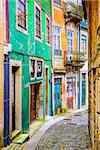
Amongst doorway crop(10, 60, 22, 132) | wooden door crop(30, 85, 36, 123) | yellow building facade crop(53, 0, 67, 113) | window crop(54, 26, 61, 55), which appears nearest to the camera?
doorway crop(10, 60, 22, 132)

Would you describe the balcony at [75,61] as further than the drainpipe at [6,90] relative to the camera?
Yes

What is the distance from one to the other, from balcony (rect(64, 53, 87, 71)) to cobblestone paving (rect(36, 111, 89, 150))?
5541 millimetres

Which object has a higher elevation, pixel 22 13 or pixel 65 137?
pixel 22 13

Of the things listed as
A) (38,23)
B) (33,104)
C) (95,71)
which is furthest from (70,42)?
(95,71)

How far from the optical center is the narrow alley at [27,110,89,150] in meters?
10.0

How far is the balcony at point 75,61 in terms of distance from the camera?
19831 millimetres

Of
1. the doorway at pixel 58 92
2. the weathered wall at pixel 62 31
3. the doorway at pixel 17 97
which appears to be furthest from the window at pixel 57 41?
the doorway at pixel 17 97

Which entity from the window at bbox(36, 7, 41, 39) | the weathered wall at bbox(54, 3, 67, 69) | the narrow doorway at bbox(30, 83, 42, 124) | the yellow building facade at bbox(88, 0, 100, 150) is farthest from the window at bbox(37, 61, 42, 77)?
the yellow building facade at bbox(88, 0, 100, 150)

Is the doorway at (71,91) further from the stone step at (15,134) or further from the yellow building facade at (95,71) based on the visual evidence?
the yellow building facade at (95,71)

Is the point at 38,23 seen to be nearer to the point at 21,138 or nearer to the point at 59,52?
the point at 59,52

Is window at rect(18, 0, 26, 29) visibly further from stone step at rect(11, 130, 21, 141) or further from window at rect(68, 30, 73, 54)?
window at rect(68, 30, 73, 54)

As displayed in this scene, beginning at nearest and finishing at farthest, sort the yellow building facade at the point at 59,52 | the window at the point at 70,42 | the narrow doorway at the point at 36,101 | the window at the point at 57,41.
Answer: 1. the narrow doorway at the point at 36,101
2. the yellow building facade at the point at 59,52
3. the window at the point at 57,41
4. the window at the point at 70,42

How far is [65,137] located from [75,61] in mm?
9399

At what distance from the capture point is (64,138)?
1137 cm
